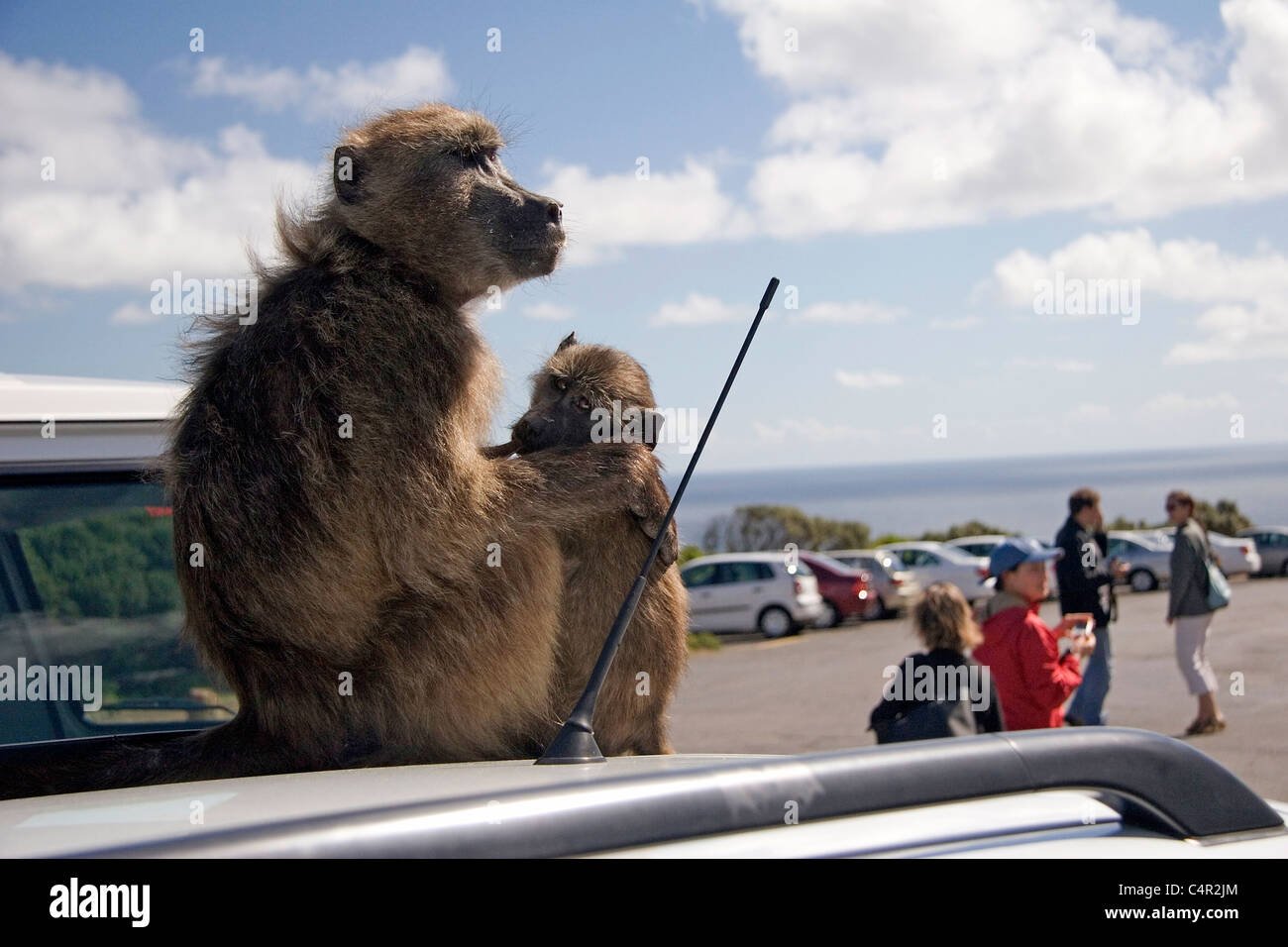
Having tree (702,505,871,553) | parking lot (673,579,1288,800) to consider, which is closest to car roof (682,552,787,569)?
parking lot (673,579,1288,800)

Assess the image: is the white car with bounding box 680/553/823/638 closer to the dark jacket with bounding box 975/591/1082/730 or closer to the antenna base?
the dark jacket with bounding box 975/591/1082/730

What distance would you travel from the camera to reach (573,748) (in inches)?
75.7

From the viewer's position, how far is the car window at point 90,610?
3031 mm

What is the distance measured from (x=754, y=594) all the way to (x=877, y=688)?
8.18 m

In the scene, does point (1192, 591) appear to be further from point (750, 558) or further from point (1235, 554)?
point (1235, 554)

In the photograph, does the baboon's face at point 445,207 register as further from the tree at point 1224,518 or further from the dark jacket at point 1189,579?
the tree at point 1224,518

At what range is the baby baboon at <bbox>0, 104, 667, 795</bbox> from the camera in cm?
263

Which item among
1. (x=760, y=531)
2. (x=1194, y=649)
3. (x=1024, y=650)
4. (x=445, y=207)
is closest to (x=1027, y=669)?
(x=1024, y=650)

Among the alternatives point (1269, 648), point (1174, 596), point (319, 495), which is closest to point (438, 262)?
point (319, 495)

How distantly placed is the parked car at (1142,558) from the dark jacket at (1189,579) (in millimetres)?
20983

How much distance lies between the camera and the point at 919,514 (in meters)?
147

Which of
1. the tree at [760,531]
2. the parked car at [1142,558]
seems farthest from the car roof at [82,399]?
the tree at [760,531]

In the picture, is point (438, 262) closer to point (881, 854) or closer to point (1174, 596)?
point (881, 854)
